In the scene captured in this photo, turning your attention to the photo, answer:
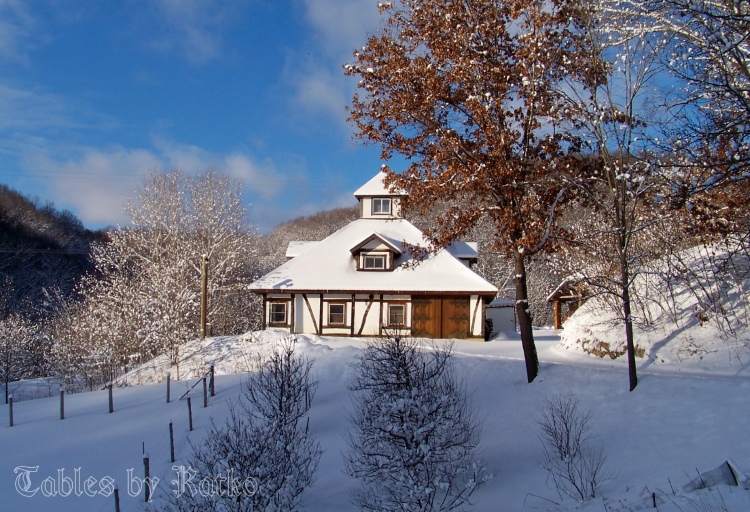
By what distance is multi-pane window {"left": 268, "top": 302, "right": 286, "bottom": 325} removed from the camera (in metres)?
21.9

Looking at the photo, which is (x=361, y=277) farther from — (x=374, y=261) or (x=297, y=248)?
(x=297, y=248)

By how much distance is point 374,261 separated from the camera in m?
22.0

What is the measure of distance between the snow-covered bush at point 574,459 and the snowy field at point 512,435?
14 cm

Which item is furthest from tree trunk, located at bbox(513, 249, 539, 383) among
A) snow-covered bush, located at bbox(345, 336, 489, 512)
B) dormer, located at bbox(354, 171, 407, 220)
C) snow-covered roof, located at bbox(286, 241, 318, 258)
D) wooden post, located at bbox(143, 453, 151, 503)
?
snow-covered roof, located at bbox(286, 241, 318, 258)

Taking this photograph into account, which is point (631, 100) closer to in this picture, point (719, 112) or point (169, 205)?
point (719, 112)

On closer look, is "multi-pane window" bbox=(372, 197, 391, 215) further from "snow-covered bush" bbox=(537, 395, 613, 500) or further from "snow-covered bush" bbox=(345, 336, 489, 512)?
"snow-covered bush" bbox=(345, 336, 489, 512)

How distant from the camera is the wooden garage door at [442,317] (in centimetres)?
2095

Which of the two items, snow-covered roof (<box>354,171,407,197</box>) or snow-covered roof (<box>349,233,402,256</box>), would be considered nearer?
snow-covered roof (<box>349,233,402,256</box>)

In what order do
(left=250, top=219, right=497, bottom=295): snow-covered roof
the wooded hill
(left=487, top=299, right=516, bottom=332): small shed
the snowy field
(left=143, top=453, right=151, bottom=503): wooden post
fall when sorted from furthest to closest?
1. the wooded hill
2. (left=487, top=299, right=516, bottom=332): small shed
3. (left=250, top=219, right=497, bottom=295): snow-covered roof
4. (left=143, top=453, right=151, bottom=503): wooden post
5. the snowy field

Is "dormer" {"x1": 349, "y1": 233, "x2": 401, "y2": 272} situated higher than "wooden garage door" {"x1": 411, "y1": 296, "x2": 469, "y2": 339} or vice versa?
"dormer" {"x1": 349, "y1": 233, "x2": 401, "y2": 272}

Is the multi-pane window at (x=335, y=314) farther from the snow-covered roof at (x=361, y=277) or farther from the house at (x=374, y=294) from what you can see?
the snow-covered roof at (x=361, y=277)

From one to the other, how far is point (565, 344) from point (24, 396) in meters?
20.8

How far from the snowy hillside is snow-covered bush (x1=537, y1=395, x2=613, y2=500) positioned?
2938 millimetres

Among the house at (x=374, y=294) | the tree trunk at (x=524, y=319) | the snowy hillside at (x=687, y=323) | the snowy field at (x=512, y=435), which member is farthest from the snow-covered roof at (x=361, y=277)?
the tree trunk at (x=524, y=319)
